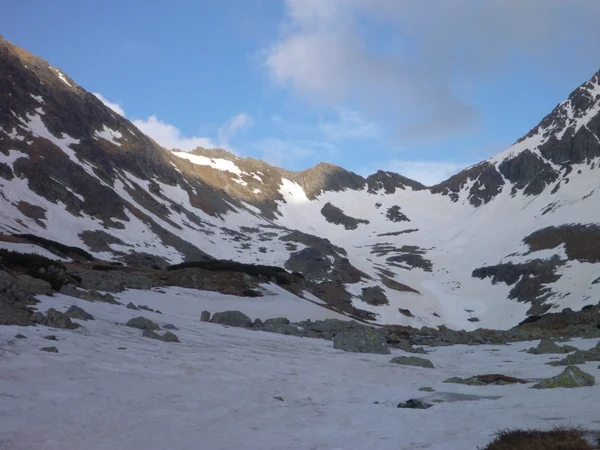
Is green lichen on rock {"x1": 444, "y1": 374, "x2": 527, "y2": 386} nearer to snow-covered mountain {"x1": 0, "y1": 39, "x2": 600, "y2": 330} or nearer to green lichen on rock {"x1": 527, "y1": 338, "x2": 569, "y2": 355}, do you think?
green lichen on rock {"x1": 527, "y1": 338, "x2": 569, "y2": 355}

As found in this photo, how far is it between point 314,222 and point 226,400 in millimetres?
168475

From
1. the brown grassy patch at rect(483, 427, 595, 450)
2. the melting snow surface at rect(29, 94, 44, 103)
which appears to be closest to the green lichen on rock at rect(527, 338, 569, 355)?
the brown grassy patch at rect(483, 427, 595, 450)

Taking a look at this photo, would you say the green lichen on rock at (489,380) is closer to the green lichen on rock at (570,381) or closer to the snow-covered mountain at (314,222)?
the green lichen on rock at (570,381)

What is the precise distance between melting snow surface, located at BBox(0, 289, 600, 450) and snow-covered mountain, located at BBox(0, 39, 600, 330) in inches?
1802

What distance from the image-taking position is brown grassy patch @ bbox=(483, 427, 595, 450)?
729 cm

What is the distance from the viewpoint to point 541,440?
766cm

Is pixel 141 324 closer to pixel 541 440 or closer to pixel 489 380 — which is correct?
pixel 489 380

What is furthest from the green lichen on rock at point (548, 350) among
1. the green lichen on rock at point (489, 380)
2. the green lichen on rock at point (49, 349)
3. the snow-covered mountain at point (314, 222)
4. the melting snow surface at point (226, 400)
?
the snow-covered mountain at point (314, 222)

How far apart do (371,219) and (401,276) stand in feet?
279

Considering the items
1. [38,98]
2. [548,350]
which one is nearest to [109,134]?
[38,98]

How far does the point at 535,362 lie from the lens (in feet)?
69.3

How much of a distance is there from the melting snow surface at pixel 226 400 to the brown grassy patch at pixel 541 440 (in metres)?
0.57

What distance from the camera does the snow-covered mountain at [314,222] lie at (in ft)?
253

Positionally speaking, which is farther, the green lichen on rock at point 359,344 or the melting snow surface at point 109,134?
the melting snow surface at point 109,134
